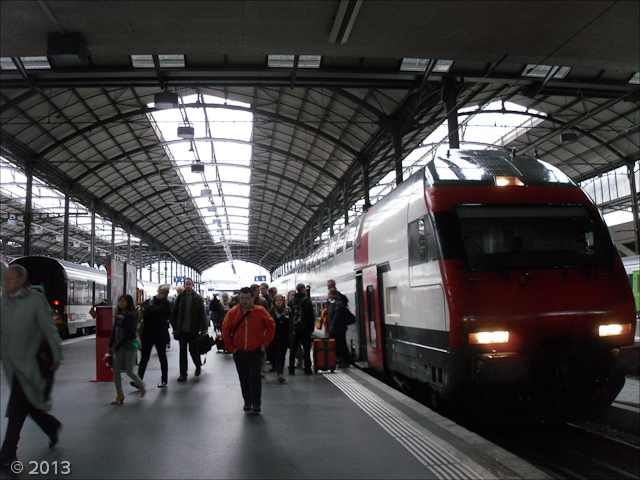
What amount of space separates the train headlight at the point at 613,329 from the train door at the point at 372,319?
12.2ft

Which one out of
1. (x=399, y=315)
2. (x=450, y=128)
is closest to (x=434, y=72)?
(x=450, y=128)

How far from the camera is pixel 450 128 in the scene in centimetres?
1736

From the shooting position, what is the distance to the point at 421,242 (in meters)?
6.98

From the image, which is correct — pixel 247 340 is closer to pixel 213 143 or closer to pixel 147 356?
pixel 147 356

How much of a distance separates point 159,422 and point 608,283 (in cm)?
565

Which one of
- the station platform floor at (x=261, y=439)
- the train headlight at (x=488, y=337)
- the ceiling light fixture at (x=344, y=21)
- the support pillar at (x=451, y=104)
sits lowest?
the station platform floor at (x=261, y=439)

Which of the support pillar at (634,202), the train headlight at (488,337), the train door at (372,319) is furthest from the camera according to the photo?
the support pillar at (634,202)

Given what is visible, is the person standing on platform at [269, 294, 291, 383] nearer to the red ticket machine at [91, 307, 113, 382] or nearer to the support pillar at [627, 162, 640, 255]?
the red ticket machine at [91, 307, 113, 382]

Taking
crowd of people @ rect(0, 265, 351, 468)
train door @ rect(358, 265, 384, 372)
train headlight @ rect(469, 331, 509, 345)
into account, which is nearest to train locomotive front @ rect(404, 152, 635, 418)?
train headlight @ rect(469, 331, 509, 345)

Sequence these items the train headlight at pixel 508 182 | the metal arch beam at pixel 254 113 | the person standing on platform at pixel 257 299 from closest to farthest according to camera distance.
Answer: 1. the train headlight at pixel 508 182
2. the person standing on platform at pixel 257 299
3. the metal arch beam at pixel 254 113

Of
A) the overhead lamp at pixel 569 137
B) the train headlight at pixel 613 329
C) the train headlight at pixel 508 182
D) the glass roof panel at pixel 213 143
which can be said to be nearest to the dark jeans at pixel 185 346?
the train headlight at pixel 508 182

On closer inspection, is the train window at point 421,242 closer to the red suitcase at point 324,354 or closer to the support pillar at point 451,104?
the red suitcase at point 324,354

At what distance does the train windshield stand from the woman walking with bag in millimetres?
4832

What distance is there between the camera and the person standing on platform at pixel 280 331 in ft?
33.4
